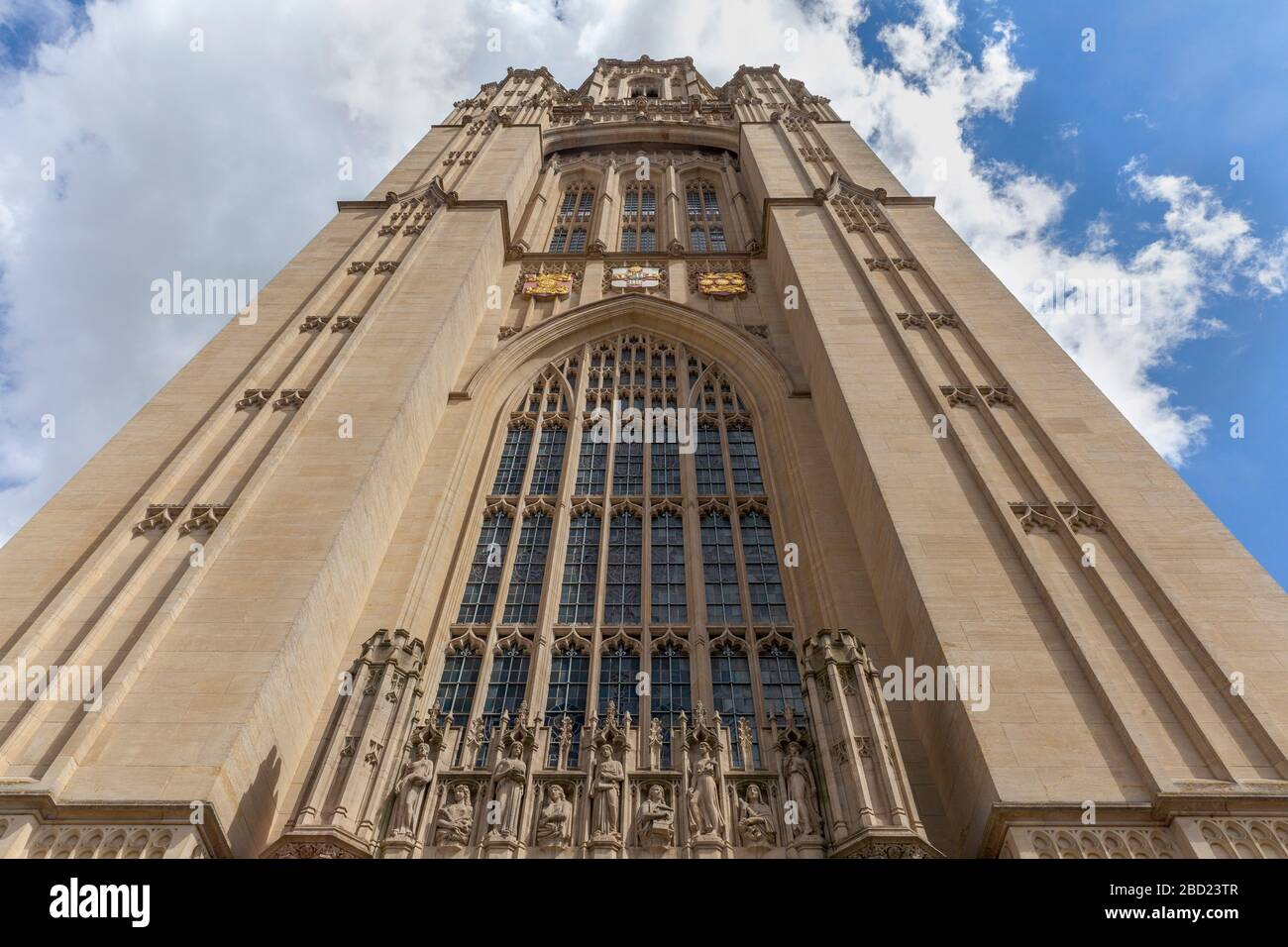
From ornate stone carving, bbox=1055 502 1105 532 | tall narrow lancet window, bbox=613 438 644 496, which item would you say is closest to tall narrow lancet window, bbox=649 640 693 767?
tall narrow lancet window, bbox=613 438 644 496

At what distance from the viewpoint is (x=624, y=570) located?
18.6 metres

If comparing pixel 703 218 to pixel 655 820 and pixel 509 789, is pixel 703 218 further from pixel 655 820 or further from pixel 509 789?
pixel 655 820

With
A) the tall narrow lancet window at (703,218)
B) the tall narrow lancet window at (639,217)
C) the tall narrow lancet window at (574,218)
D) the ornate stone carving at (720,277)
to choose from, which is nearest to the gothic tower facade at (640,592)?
the ornate stone carving at (720,277)

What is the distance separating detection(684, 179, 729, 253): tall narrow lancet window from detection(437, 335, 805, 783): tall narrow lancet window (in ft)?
31.9

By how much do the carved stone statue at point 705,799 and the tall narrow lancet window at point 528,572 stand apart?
5561 mm

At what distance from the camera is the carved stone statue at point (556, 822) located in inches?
471

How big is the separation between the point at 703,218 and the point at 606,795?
27709 mm

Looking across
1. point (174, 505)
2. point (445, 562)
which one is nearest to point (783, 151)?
point (445, 562)

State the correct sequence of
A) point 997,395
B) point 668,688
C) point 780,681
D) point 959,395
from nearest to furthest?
point 668,688 → point 780,681 → point 997,395 → point 959,395

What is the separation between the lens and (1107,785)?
11.3 m

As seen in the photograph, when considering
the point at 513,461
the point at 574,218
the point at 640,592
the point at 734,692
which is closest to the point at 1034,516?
the point at 734,692

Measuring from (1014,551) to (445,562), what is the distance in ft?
33.4

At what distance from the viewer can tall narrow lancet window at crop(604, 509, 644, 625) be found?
17.5 meters
